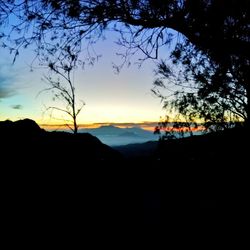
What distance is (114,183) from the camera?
6820mm

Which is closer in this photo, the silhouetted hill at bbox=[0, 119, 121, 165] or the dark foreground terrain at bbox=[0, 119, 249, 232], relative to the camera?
the dark foreground terrain at bbox=[0, 119, 249, 232]

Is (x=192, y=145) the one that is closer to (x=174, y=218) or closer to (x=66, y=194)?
(x=174, y=218)

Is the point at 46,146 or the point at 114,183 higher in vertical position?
the point at 46,146

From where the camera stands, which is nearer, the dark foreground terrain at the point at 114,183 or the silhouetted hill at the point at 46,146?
the dark foreground terrain at the point at 114,183

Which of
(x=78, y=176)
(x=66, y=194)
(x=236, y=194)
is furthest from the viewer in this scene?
(x=236, y=194)

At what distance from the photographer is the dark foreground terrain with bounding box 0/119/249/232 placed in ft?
17.4

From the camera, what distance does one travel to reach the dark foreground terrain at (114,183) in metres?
5.30

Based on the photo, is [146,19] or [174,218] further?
[174,218]

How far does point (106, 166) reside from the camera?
7.21 m

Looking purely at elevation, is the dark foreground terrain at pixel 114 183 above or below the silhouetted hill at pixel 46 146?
below

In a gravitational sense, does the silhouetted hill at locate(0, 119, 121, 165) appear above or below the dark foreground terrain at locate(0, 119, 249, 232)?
above

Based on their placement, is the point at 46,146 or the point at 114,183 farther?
the point at 114,183

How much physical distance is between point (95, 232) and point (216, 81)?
7.67 meters

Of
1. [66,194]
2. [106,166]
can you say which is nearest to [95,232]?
[66,194]
